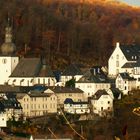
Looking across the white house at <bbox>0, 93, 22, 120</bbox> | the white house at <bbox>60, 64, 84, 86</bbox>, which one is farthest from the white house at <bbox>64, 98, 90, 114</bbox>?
the white house at <bbox>60, 64, 84, 86</bbox>

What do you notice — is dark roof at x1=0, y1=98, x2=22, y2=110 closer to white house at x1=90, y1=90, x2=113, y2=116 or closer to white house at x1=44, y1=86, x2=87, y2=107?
white house at x1=44, y1=86, x2=87, y2=107

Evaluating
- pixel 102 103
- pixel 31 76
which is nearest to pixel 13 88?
pixel 31 76

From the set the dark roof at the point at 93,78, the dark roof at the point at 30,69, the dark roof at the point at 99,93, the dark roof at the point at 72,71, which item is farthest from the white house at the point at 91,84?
the dark roof at the point at 30,69

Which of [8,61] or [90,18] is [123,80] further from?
[90,18]

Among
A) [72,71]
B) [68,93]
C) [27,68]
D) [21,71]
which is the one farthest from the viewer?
[27,68]

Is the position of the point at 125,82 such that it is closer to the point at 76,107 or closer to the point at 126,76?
the point at 126,76

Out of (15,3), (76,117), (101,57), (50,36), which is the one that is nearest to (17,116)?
(76,117)

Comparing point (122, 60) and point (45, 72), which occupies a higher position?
point (122, 60)
